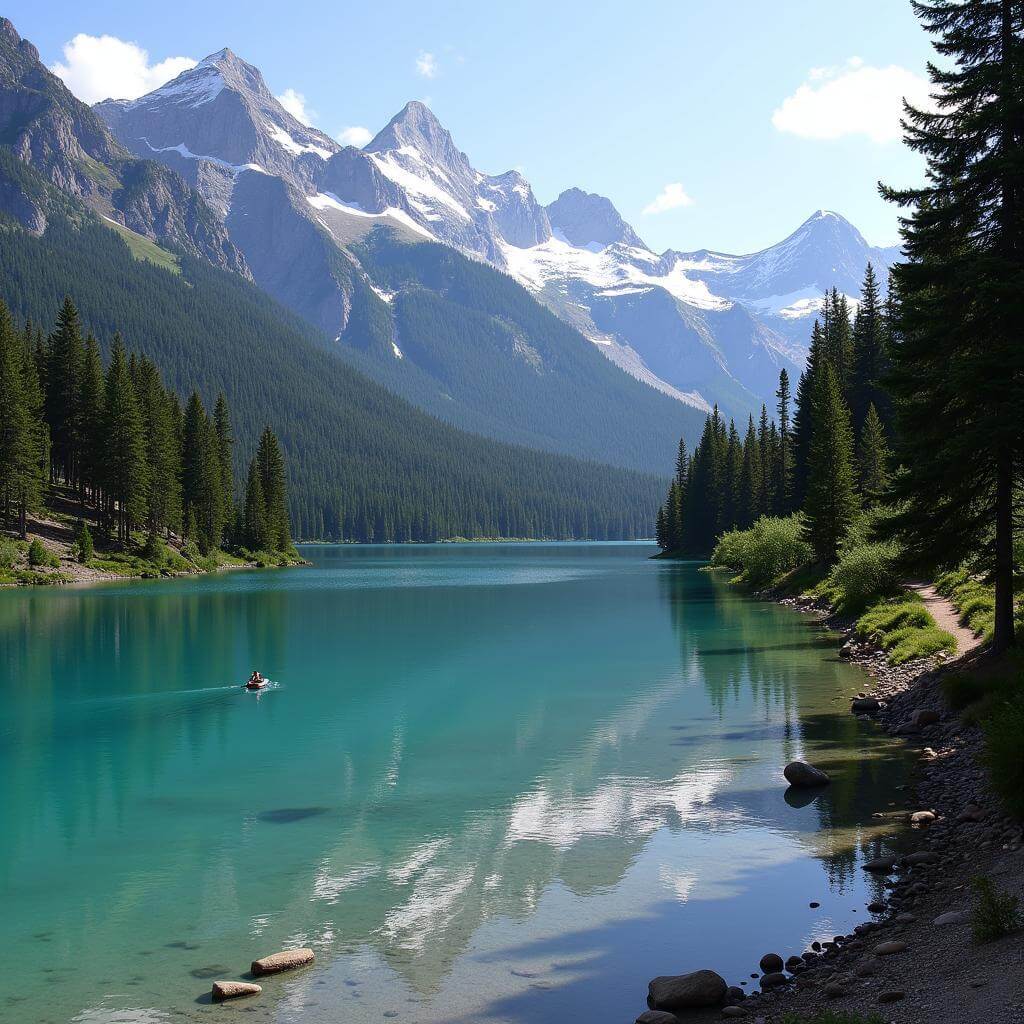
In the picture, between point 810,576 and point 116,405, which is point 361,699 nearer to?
point 810,576

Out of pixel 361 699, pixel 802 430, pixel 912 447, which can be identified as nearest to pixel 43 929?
pixel 361 699

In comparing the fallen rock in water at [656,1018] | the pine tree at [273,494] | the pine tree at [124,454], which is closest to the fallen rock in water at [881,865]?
the fallen rock in water at [656,1018]

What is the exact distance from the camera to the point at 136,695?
124 ft

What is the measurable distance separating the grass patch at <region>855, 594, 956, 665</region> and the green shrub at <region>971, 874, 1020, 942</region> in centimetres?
2337

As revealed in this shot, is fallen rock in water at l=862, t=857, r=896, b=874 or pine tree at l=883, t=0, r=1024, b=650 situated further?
pine tree at l=883, t=0, r=1024, b=650

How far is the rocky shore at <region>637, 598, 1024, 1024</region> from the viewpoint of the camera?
10.9m

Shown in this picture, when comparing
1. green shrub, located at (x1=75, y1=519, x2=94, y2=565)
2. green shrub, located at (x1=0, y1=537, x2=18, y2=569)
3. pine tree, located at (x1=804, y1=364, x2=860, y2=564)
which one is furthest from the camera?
green shrub, located at (x1=75, y1=519, x2=94, y2=565)

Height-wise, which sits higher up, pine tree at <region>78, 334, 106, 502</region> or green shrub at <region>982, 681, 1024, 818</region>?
pine tree at <region>78, 334, 106, 502</region>

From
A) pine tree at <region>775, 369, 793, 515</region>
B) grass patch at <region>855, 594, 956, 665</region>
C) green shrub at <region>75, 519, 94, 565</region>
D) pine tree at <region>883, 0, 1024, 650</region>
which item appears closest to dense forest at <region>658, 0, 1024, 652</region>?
pine tree at <region>883, 0, 1024, 650</region>

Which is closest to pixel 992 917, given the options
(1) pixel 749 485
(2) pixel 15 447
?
(2) pixel 15 447

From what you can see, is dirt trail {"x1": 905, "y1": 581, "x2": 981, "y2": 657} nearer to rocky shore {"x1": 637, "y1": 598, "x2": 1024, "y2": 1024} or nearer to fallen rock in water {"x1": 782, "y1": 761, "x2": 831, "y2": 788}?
fallen rock in water {"x1": 782, "y1": 761, "x2": 831, "y2": 788}

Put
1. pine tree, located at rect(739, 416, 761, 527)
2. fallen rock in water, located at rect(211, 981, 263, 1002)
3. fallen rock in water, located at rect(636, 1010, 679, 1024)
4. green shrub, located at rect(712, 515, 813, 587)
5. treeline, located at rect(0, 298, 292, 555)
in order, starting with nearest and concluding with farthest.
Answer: fallen rock in water, located at rect(636, 1010, 679, 1024) → fallen rock in water, located at rect(211, 981, 263, 1002) → green shrub, located at rect(712, 515, 813, 587) → treeline, located at rect(0, 298, 292, 555) → pine tree, located at rect(739, 416, 761, 527)

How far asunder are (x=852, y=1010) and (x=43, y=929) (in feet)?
39.7

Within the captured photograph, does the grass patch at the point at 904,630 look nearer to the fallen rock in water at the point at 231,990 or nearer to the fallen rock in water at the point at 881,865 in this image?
the fallen rock in water at the point at 881,865
